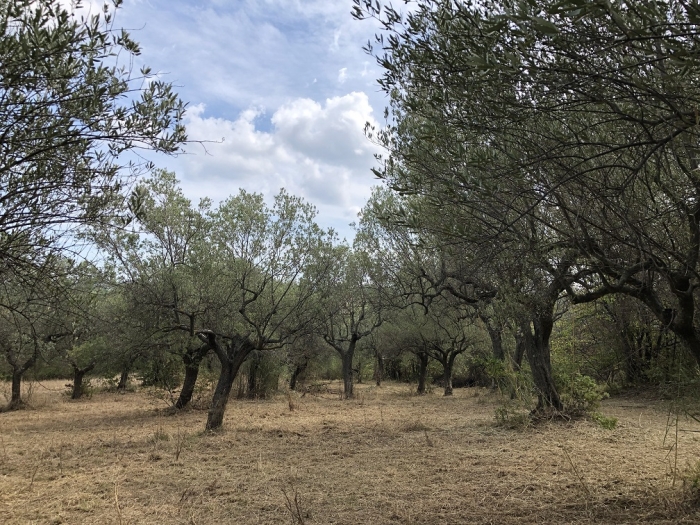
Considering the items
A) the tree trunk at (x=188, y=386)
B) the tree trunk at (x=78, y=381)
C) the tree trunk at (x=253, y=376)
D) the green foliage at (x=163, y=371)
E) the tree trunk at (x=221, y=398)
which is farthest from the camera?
the tree trunk at (x=253, y=376)

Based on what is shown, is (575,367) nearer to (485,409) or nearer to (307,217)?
(485,409)

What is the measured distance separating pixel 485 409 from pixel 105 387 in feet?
70.5

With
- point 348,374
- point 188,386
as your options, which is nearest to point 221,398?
point 188,386

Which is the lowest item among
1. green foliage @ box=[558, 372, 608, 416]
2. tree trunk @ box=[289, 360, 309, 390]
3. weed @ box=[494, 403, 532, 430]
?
tree trunk @ box=[289, 360, 309, 390]

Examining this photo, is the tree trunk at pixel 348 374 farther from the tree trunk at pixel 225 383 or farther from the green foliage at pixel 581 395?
the green foliage at pixel 581 395

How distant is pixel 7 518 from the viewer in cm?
520

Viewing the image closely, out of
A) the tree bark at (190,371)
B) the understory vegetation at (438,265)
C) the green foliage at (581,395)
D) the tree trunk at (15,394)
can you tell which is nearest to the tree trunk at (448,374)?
the understory vegetation at (438,265)

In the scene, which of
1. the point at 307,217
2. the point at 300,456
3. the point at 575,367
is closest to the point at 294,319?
the point at 307,217

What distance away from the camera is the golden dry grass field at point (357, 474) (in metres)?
5.04

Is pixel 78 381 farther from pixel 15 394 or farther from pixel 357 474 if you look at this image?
pixel 357 474

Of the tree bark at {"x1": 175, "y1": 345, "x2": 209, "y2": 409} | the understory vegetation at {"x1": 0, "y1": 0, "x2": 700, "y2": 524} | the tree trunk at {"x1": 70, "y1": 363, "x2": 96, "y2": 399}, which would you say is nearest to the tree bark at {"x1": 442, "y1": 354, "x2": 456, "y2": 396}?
the understory vegetation at {"x1": 0, "y1": 0, "x2": 700, "y2": 524}

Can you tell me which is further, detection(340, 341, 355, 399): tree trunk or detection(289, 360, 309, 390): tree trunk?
detection(289, 360, 309, 390): tree trunk

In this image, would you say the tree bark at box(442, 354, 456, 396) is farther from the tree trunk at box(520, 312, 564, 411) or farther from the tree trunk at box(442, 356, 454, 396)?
the tree trunk at box(520, 312, 564, 411)

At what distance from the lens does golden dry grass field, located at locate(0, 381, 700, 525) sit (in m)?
5.04
